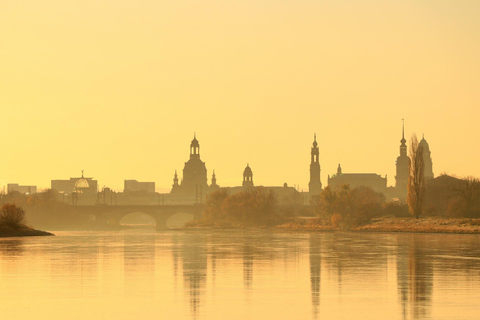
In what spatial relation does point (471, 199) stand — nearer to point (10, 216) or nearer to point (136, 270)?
point (10, 216)

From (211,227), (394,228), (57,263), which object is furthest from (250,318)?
(211,227)

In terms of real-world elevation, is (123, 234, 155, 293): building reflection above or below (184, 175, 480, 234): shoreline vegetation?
below

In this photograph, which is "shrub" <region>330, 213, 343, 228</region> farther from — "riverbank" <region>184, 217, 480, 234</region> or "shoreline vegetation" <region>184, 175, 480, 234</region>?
"riverbank" <region>184, 217, 480, 234</region>

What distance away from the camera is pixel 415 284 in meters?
35.0

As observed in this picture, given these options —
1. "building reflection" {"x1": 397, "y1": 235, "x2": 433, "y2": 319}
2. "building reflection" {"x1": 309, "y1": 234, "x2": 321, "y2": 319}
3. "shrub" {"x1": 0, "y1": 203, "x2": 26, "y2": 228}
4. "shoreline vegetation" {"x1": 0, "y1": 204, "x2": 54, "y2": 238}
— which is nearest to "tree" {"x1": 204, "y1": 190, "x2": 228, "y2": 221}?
"shoreline vegetation" {"x1": 0, "y1": 204, "x2": 54, "y2": 238}

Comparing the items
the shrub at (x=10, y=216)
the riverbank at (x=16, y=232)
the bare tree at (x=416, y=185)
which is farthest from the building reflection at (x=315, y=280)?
the bare tree at (x=416, y=185)

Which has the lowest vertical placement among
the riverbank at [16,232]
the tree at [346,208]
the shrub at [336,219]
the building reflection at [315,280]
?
the building reflection at [315,280]

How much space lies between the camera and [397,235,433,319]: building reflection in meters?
26.6

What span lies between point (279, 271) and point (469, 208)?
92.6 metres

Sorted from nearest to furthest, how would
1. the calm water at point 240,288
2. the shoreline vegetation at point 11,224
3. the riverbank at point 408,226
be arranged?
the calm water at point 240,288
the shoreline vegetation at point 11,224
the riverbank at point 408,226

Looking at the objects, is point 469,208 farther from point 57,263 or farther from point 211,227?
point 57,263

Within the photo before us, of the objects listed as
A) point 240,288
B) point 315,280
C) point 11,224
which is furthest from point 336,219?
point 240,288

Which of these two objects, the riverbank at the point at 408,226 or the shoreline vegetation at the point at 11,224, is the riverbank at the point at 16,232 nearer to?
the shoreline vegetation at the point at 11,224

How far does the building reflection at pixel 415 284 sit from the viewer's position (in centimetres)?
2661
